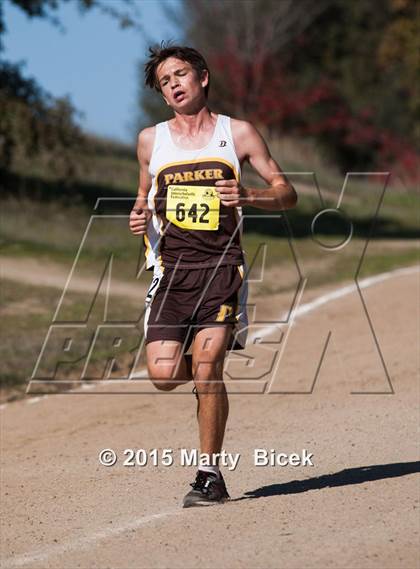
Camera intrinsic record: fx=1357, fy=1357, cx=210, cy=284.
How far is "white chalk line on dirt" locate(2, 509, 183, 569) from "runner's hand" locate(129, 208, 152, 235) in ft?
5.29

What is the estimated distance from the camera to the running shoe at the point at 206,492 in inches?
302

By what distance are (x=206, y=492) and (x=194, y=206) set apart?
162 centimetres

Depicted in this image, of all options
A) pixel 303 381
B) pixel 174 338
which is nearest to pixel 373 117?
pixel 303 381

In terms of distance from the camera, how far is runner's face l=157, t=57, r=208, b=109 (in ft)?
25.3

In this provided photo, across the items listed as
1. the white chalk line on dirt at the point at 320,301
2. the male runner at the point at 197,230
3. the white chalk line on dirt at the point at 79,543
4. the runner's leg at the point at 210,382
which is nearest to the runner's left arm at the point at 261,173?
the male runner at the point at 197,230

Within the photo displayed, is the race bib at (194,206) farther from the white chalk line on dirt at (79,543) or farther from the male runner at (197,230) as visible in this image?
the white chalk line on dirt at (79,543)

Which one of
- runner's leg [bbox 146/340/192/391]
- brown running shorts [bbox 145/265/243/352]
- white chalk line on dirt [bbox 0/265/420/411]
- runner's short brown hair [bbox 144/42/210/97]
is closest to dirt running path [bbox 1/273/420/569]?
white chalk line on dirt [bbox 0/265/420/411]

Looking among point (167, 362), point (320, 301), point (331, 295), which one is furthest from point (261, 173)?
point (331, 295)

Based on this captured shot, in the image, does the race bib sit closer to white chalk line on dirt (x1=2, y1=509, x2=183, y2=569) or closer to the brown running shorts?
the brown running shorts

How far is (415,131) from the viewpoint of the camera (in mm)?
51969

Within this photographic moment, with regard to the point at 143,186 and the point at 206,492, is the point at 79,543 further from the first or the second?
the point at 143,186

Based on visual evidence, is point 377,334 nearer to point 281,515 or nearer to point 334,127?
point 281,515

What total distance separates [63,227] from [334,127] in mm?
27622

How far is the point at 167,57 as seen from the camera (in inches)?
307
